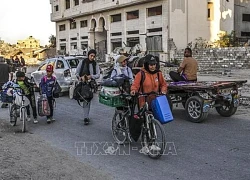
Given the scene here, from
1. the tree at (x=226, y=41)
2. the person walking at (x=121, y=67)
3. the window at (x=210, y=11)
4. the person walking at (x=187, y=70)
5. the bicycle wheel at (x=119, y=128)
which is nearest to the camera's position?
the bicycle wheel at (x=119, y=128)

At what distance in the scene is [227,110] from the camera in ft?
31.3

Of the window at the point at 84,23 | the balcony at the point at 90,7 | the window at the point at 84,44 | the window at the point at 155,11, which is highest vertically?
the balcony at the point at 90,7

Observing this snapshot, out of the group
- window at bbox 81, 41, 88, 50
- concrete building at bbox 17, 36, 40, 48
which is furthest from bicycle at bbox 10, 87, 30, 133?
concrete building at bbox 17, 36, 40, 48

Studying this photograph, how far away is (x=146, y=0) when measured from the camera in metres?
34.5

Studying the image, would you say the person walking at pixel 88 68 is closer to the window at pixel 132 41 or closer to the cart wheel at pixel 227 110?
the cart wheel at pixel 227 110

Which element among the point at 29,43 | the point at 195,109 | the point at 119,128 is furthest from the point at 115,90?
the point at 29,43

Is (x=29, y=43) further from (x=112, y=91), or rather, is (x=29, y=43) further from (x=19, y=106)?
(x=112, y=91)

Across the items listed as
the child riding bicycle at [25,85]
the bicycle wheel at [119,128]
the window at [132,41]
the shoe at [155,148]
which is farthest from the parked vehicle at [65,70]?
the window at [132,41]

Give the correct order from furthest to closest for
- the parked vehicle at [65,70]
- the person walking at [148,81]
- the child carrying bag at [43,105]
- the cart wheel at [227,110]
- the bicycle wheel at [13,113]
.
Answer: the parked vehicle at [65,70] < the cart wheel at [227,110] < the child carrying bag at [43,105] < the bicycle wheel at [13,113] < the person walking at [148,81]

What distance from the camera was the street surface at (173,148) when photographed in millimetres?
5293

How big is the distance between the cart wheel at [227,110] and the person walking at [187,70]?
3.81ft

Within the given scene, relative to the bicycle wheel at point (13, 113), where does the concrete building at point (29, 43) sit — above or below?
above

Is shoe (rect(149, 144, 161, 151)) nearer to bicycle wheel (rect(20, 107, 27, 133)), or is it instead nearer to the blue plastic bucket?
the blue plastic bucket

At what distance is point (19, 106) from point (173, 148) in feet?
13.7
